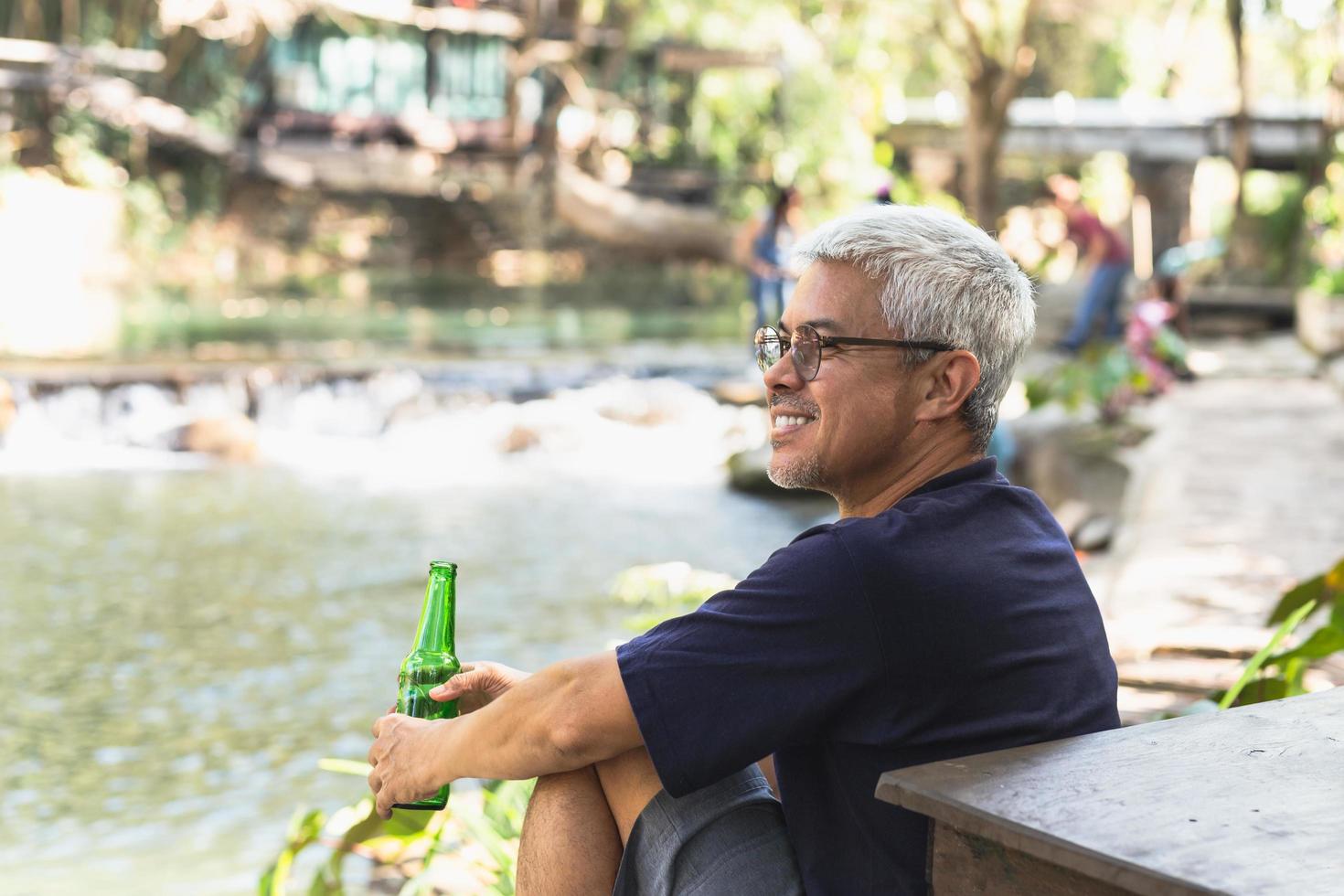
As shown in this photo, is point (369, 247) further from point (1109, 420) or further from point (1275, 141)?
point (1109, 420)

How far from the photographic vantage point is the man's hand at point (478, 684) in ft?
8.05

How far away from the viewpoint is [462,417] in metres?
13.8

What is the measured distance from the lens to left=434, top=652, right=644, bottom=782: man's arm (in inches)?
76.2

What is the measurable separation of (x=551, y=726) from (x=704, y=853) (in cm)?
26

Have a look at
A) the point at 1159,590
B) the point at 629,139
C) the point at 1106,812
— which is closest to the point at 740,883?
the point at 1106,812

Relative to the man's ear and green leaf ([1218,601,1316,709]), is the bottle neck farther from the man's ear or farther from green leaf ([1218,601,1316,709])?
green leaf ([1218,601,1316,709])

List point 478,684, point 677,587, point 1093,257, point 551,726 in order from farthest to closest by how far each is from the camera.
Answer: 1. point 1093,257
2. point 677,587
3. point 478,684
4. point 551,726

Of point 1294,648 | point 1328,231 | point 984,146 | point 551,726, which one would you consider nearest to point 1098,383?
point 984,146

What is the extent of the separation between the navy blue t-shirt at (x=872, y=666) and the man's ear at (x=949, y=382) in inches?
7.2

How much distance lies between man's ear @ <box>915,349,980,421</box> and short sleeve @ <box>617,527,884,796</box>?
325 millimetres

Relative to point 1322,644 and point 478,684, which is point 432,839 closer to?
point 478,684

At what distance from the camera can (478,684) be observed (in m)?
2.47

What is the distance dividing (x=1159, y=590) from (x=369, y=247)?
27547mm

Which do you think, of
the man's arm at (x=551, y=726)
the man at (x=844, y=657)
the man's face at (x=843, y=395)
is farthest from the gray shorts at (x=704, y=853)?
the man's face at (x=843, y=395)
